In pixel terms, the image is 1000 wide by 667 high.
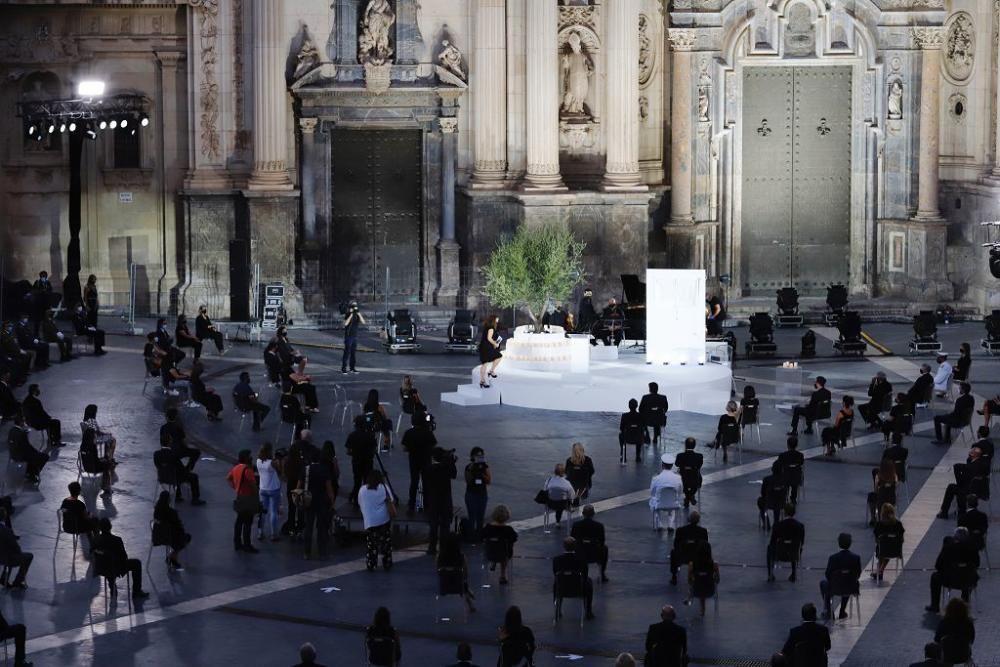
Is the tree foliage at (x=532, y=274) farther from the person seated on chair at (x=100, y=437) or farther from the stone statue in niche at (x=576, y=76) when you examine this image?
the person seated on chair at (x=100, y=437)

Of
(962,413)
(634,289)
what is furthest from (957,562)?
(634,289)

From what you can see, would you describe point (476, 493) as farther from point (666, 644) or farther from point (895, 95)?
point (895, 95)

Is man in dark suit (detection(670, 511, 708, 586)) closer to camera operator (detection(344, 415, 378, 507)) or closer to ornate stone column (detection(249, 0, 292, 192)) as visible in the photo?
camera operator (detection(344, 415, 378, 507))

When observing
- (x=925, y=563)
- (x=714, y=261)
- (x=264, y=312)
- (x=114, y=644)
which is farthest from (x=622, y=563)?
(x=714, y=261)

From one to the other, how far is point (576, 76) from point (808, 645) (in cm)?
2961

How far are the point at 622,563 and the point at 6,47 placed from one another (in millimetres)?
26909

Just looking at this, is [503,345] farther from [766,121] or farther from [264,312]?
[766,121]

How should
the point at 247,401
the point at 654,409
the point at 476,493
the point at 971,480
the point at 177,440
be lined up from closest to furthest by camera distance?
1. the point at 476,493
2. the point at 971,480
3. the point at 177,440
4. the point at 654,409
5. the point at 247,401

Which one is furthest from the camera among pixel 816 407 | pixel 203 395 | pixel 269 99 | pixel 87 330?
pixel 269 99

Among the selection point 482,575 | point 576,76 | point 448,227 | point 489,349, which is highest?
point 576,76

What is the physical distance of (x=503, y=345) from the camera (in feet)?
150

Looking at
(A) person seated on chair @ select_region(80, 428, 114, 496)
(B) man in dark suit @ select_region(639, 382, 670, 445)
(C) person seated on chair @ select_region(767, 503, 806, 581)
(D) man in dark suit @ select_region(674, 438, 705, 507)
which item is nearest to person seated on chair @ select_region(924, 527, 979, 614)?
(C) person seated on chair @ select_region(767, 503, 806, 581)

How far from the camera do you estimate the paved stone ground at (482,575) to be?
1013 inches

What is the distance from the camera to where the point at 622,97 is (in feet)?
167
